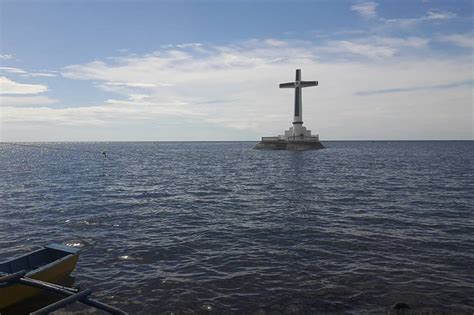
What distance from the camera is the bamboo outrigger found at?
30.6 ft

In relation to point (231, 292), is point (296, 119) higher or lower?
higher

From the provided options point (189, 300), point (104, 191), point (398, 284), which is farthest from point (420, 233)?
point (104, 191)

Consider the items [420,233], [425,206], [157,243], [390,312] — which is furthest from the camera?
[425,206]

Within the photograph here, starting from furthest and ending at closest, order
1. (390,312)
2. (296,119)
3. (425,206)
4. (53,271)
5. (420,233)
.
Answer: (296,119) → (425,206) → (420,233) → (53,271) → (390,312)

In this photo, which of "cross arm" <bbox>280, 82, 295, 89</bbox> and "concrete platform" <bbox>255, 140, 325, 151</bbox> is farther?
"cross arm" <bbox>280, 82, 295, 89</bbox>

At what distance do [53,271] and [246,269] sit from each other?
766 cm

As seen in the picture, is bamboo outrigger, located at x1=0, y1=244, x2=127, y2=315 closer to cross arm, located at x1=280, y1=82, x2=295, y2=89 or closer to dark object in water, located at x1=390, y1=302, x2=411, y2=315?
dark object in water, located at x1=390, y1=302, x2=411, y2=315

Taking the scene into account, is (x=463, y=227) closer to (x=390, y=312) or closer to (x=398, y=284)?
(x=398, y=284)

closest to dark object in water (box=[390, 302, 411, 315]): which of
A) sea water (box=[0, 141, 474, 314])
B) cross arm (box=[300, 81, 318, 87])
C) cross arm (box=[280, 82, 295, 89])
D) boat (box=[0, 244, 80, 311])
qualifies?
sea water (box=[0, 141, 474, 314])

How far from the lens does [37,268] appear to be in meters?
13.5

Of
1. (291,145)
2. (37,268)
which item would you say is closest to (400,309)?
(37,268)

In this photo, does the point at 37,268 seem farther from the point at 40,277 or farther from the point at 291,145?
the point at 291,145

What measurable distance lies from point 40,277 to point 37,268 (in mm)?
964

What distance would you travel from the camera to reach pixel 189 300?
12.3 m
